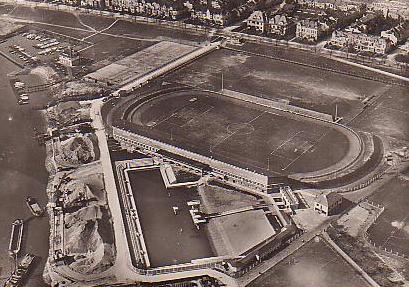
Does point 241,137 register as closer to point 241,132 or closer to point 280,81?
point 241,132

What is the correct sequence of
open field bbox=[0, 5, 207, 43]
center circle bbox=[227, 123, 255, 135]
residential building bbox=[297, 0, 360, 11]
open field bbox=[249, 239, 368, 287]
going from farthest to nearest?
residential building bbox=[297, 0, 360, 11] → open field bbox=[0, 5, 207, 43] → center circle bbox=[227, 123, 255, 135] → open field bbox=[249, 239, 368, 287]

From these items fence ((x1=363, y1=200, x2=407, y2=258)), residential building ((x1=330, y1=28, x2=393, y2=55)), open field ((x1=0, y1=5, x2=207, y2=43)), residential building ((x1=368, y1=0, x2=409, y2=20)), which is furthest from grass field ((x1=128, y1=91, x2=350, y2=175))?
residential building ((x1=368, y1=0, x2=409, y2=20))

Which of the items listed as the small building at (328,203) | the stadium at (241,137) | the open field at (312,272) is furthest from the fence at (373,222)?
the stadium at (241,137)

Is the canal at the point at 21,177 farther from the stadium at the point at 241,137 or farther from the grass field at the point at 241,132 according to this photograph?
the grass field at the point at 241,132

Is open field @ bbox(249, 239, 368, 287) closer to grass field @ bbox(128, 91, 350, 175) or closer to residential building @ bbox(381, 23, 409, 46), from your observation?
grass field @ bbox(128, 91, 350, 175)

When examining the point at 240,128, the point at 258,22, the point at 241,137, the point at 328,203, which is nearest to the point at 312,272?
the point at 328,203

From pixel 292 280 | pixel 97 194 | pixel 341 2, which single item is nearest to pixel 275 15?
pixel 341 2

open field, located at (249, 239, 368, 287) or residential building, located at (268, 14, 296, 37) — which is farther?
residential building, located at (268, 14, 296, 37)
